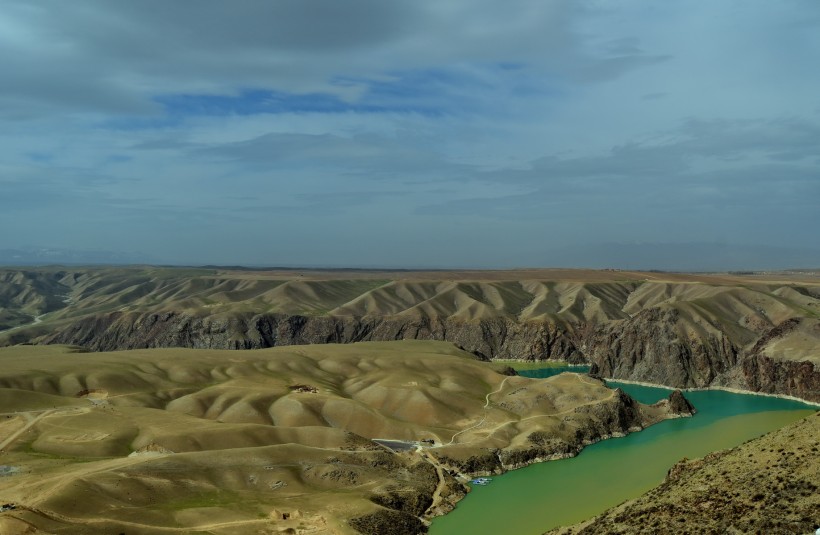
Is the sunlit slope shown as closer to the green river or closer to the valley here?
the valley

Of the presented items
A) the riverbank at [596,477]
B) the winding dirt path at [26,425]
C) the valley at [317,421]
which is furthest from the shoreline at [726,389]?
the winding dirt path at [26,425]

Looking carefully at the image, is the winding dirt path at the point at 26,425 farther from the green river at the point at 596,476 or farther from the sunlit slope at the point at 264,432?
the green river at the point at 596,476

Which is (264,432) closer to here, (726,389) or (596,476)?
(596,476)

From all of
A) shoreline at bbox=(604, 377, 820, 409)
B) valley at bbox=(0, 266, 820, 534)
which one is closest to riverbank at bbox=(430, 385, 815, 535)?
valley at bbox=(0, 266, 820, 534)

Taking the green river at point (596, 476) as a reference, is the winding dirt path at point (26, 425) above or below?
above

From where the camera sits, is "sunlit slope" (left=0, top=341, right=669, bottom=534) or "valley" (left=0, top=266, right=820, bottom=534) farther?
"valley" (left=0, top=266, right=820, bottom=534)

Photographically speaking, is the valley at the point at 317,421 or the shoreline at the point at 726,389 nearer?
the valley at the point at 317,421

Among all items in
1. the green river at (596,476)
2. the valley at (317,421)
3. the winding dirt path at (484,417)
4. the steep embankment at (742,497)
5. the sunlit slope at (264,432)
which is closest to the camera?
the steep embankment at (742,497)

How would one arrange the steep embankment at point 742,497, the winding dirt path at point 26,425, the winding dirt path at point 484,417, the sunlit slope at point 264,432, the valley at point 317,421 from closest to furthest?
the steep embankment at point 742,497, the sunlit slope at point 264,432, the valley at point 317,421, the winding dirt path at point 26,425, the winding dirt path at point 484,417
